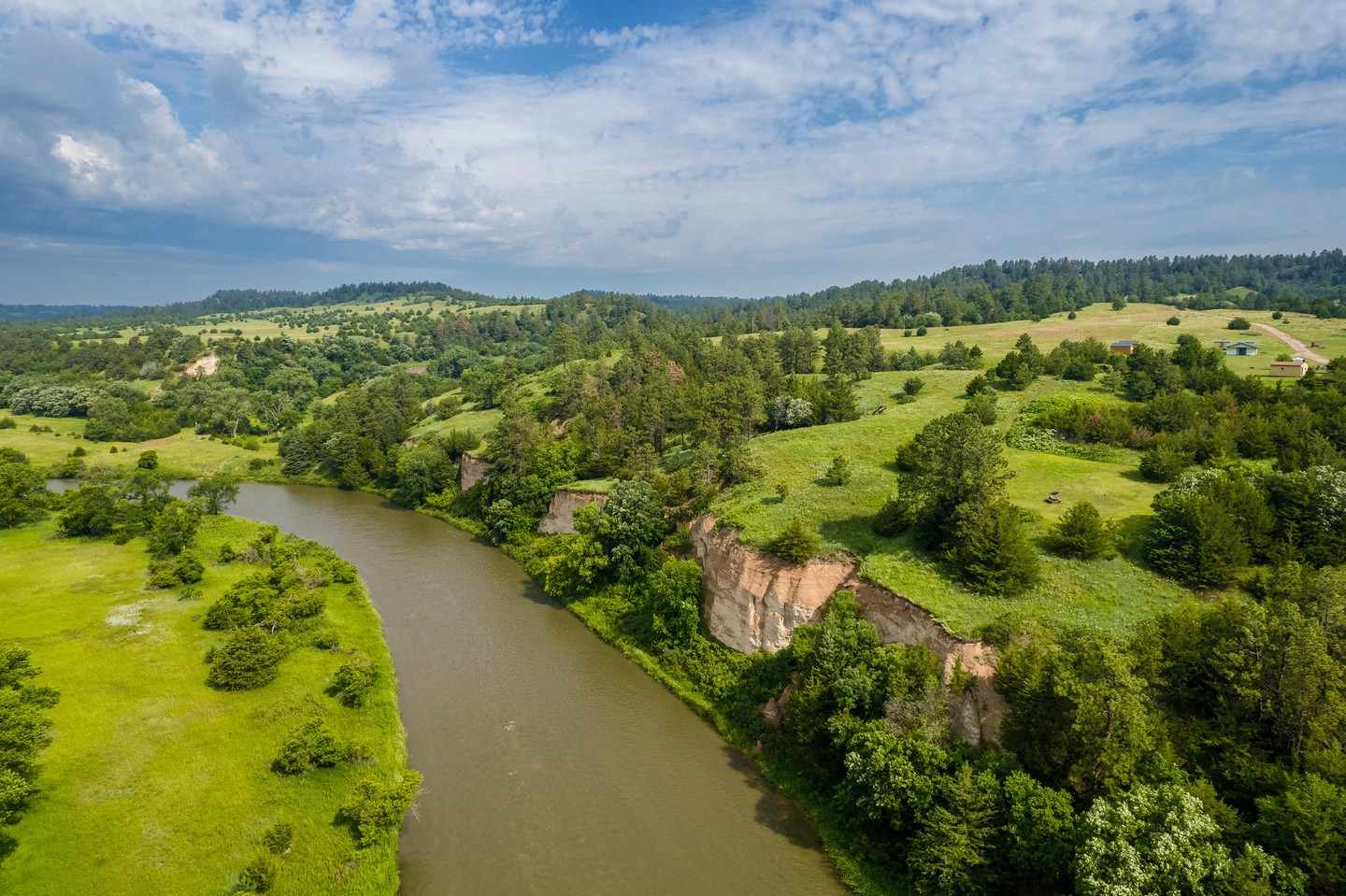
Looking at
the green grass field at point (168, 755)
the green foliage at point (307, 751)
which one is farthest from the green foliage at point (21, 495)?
the green foliage at point (307, 751)

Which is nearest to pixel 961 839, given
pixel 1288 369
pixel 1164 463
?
pixel 1164 463

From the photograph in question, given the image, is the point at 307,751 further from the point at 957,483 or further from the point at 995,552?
the point at 957,483

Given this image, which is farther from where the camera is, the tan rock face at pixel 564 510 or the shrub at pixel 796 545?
the tan rock face at pixel 564 510

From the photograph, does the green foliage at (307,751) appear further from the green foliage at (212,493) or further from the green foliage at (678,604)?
the green foliage at (212,493)

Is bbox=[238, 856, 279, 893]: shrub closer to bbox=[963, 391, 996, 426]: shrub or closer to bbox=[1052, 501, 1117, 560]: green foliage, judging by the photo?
bbox=[1052, 501, 1117, 560]: green foliage

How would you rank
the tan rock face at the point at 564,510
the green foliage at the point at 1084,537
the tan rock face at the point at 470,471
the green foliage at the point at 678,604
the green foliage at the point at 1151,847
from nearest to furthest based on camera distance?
the green foliage at the point at 1151,847 < the green foliage at the point at 1084,537 < the green foliage at the point at 678,604 < the tan rock face at the point at 564,510 < the tan rock face at the point at 470,471

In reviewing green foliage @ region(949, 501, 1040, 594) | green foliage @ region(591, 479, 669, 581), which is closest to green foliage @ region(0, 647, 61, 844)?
green foliage @ region(591, 479, 669, 581)

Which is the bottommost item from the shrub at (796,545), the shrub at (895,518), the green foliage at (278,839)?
the green foliage at (278,839)
